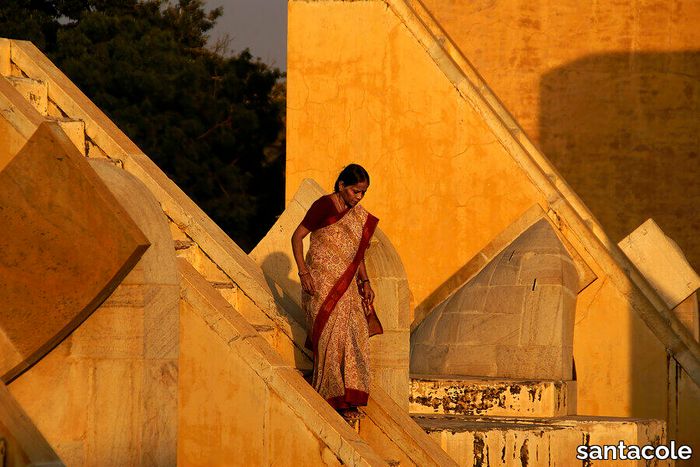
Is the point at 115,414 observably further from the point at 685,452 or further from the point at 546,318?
the point at 685,452

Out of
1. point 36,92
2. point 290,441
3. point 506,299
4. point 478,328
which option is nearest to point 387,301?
point 290,441

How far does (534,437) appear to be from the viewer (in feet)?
34.4

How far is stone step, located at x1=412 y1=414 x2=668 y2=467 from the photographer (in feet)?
33.4

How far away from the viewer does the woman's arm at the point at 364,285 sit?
8.70 meters

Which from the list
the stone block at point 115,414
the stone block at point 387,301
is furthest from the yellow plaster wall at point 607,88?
the stone block at point 115,414

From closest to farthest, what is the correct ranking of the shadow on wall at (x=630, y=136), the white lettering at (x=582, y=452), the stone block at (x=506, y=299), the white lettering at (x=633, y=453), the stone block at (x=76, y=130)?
the stone block at (x=76, y=130), the white lettering at (x=582, y=452), the white lettering at (x=633, y=453), the stone block at (x=506, y=299), the shadow on wall at (x=630, y=136)

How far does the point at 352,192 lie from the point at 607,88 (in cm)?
1032

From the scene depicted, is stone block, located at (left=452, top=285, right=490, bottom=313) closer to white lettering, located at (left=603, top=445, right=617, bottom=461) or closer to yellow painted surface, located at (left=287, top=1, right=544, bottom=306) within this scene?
yellow painted surface, located at (left=287, top=1, right=544, bottom=306)

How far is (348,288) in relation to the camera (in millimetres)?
8555

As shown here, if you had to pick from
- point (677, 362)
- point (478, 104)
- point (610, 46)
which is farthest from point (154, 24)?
point (677, 362)

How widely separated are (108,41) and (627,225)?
9.26 meters

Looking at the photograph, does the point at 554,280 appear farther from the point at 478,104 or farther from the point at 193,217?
the point at 193,217

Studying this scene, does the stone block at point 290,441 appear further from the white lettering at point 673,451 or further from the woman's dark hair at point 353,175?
the white lettering at point 673,451

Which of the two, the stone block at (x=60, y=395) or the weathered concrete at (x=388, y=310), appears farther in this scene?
the weathered concrete at (x=388, y=310)
